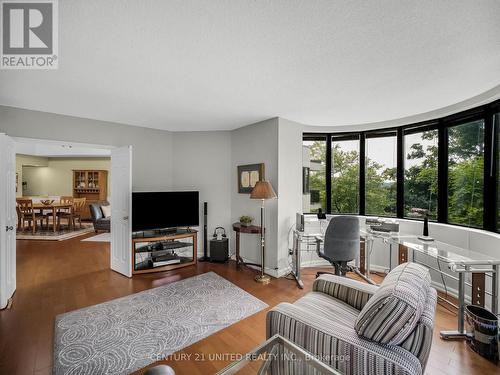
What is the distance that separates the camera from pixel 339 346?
127cm

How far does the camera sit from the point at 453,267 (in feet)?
6.75

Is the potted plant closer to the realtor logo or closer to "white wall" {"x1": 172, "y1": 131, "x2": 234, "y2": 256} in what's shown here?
"white wall" {"x1": 172, "y1": 131, "x2": 234, "y2": 256}

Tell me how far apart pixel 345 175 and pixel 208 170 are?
2.59 metres

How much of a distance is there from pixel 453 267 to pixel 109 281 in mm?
4187

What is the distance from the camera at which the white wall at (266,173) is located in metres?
3.53

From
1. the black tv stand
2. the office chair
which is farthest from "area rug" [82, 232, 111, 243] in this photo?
the office chair

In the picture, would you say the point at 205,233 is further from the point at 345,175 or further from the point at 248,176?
the point at 345,175

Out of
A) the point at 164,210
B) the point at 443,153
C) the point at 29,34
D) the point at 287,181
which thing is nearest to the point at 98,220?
the point at 164,210

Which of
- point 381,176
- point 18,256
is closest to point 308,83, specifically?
point 381,176

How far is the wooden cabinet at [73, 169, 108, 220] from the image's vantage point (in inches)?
337

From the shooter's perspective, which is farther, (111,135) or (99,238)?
(99,238)

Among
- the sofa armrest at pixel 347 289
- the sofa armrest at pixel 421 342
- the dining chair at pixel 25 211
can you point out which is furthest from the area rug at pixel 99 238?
the sofa armrest at pixel 421 342

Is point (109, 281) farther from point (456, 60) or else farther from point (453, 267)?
point (456, 60)

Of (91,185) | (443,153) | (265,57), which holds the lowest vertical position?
(91,185)
